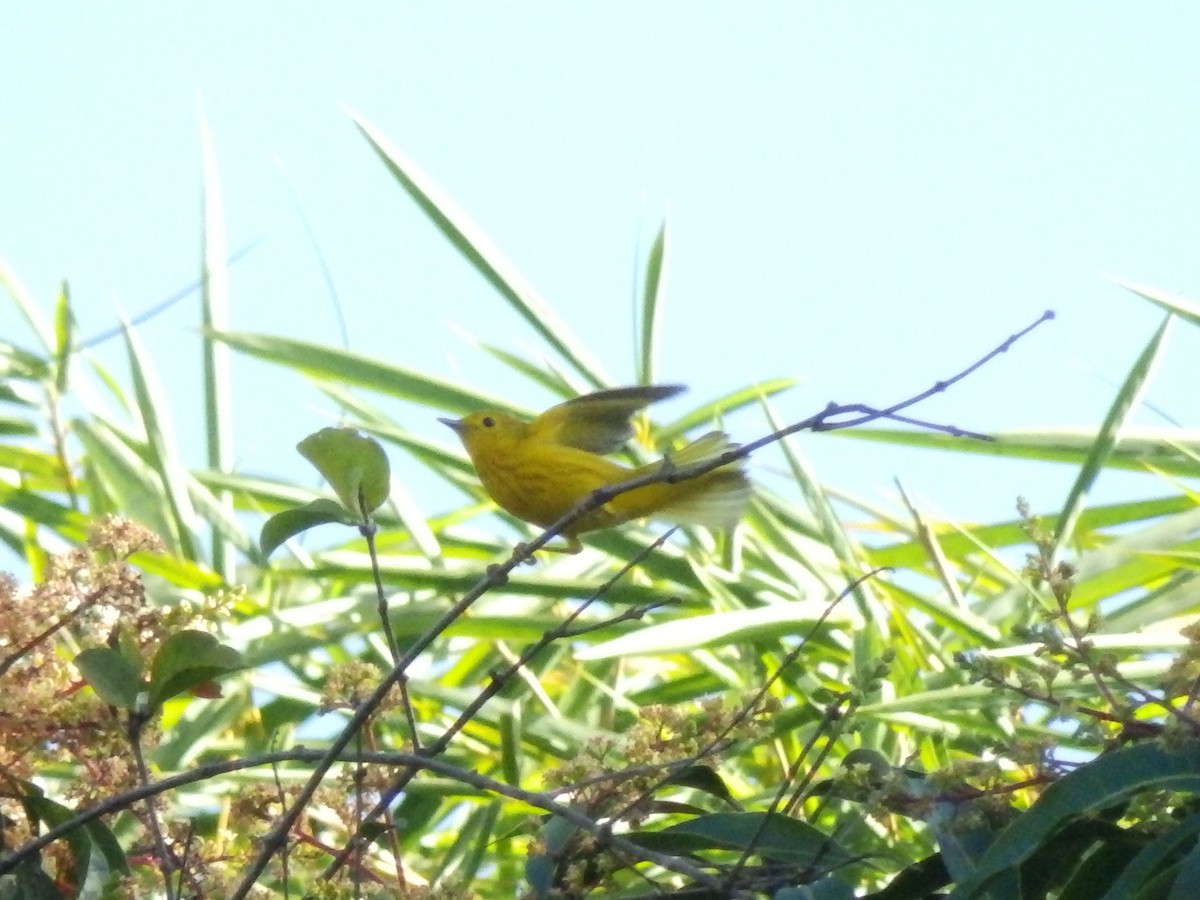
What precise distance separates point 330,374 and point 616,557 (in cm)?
44

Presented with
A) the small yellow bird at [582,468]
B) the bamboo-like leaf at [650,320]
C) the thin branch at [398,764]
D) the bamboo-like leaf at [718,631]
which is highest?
the bamboo-like leaf at [650,320]

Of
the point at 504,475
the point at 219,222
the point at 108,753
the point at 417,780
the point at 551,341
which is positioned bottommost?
the point at 417,780

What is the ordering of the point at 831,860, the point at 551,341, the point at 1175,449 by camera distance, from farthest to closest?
the point at 551,341, the point at 1175,449, the point at 831,860

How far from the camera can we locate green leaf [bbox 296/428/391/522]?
1.03m

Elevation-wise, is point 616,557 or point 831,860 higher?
point 616,557

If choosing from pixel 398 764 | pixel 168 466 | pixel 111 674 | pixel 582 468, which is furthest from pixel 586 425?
pixel 398 764

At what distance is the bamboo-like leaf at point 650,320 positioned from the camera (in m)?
2.22

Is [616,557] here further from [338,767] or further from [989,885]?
[989,885]

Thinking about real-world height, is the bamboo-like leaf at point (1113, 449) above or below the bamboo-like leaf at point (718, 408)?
below

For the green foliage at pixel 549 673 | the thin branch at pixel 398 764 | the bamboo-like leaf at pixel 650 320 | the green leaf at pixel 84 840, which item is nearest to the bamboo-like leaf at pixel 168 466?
the green foliage at pixel 549 673

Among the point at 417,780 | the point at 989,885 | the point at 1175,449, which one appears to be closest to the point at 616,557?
the point at 417,780

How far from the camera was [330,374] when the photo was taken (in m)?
2.19

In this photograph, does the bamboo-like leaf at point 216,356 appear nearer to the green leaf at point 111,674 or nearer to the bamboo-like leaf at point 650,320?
the bamboo-like leaf at point 650,320

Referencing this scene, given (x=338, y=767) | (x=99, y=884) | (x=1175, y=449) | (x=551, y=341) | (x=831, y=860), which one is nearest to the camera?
(x=831, y=860)
